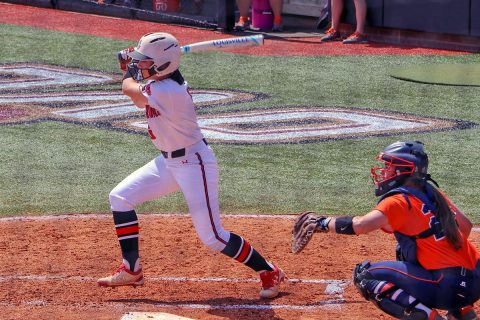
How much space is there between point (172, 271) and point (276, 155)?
3398mm

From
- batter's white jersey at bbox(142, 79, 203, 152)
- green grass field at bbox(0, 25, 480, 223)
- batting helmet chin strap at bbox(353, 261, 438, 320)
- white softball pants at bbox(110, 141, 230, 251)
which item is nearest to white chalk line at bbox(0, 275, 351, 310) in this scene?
white softball pants at bbox(110, 141, 230, 251)

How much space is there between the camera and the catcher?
16.3ft

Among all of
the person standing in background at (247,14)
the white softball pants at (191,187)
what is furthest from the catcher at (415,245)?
the person standing in background at (247,14)

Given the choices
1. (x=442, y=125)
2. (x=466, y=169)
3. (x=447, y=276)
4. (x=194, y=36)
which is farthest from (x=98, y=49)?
(x=447, y=276)

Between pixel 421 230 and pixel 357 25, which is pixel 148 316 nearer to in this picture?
pixel 421 230

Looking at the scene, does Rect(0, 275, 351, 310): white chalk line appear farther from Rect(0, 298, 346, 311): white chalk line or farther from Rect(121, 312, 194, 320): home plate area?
Rect(121, 312, 194, 320): home plate area

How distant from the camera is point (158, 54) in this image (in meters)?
5.79

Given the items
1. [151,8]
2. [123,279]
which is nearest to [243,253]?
[123,279]

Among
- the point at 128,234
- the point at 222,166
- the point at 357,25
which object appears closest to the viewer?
the point at 128,234

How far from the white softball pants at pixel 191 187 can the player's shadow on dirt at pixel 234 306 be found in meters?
0.32

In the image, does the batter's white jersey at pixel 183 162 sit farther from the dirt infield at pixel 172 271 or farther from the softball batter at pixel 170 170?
the dirt infield at pixel 172 271

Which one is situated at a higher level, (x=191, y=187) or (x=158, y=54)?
(x=158, y=54)

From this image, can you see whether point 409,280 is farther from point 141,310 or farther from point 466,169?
point 466,169

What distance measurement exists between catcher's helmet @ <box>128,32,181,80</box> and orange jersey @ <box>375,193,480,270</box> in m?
1.60
